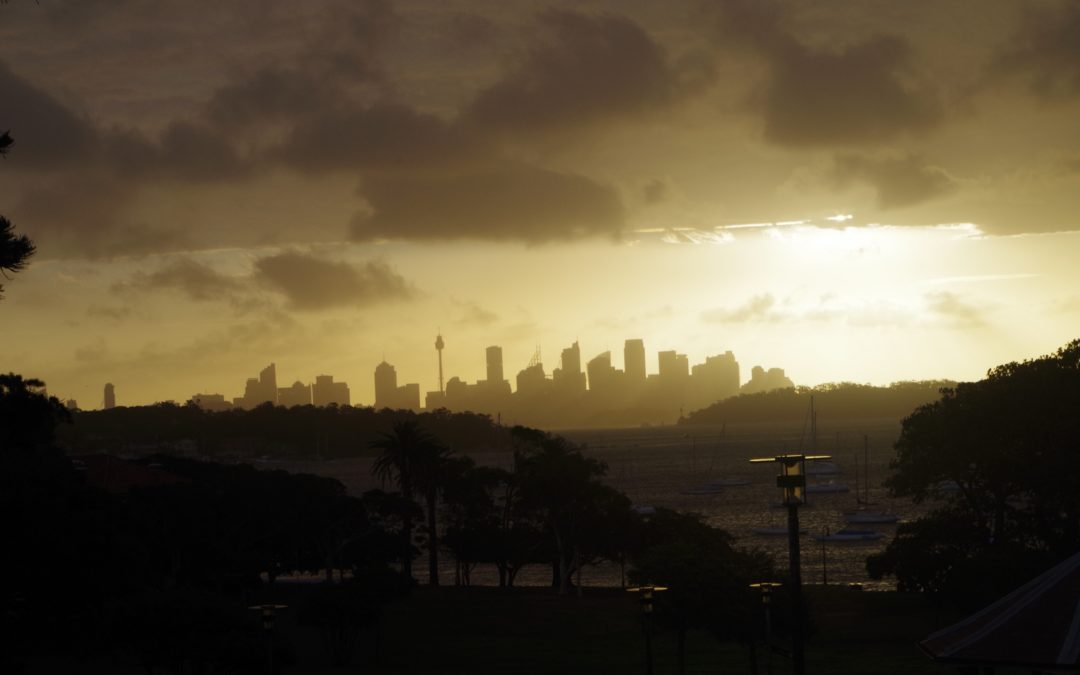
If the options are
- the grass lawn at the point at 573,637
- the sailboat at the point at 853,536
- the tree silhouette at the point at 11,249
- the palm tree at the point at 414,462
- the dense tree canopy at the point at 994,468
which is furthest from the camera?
the sailboat at the point at 853,536

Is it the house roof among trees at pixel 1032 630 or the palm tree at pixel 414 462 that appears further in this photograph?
the palm tree at pixel 414 462

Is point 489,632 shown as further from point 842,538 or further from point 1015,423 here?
point 842,538

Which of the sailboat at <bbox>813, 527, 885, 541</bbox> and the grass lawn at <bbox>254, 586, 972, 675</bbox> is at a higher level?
the grass lawn at <bbox>254, 586, 972, 675</bbox>

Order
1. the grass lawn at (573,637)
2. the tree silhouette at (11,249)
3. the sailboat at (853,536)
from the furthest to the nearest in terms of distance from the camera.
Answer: the sailboat at (853,536)
the grass lawn at (573,637)
the tree silhouette at (11,249)

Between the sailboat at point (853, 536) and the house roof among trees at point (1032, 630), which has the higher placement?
the house roof among trees at point (1032, 630)

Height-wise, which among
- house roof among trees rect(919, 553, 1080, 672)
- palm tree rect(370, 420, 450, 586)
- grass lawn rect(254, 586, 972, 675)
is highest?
palm tree rect(370, 420, 450, 586)

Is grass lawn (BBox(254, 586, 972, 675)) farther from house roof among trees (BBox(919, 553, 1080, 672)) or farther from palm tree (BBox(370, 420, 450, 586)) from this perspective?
house roof among trees (BBox(919, 553, 1080, 672))

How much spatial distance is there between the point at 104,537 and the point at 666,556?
76.2ft

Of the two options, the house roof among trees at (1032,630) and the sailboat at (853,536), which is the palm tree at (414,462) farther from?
the house roof among trees at (1032,630)

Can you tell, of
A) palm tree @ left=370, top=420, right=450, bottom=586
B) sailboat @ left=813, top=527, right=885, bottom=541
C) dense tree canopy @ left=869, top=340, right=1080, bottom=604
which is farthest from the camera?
sailboat @ left=813, top=527, right=885, bottom=541

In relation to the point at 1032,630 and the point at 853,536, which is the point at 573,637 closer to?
the point at 1032,630

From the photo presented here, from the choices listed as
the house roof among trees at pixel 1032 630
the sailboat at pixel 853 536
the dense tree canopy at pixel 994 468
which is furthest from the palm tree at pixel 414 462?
the house roof among trees at pixel 1032 630

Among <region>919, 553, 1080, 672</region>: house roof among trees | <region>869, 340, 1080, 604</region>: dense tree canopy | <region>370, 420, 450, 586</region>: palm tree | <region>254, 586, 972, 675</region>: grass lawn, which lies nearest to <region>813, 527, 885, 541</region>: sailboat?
<region>370, 420, 450, 586</region>: palm tree

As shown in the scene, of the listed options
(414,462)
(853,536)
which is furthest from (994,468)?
(853,536)
